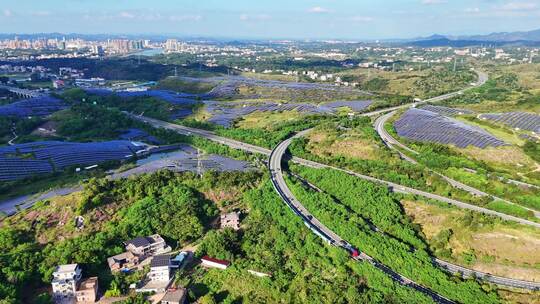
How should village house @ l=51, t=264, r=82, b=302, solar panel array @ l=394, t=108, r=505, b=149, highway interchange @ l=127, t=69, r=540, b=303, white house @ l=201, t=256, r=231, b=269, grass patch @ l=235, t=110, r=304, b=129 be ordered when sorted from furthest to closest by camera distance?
grass patch @ l=235, t=110, r=304, b=129
solar panel array @ l=394, t=108, r=505, b=149
white house @ l=201, t=256, r=231, b=269
highway interchange @ l=127, t=69, r=540, b=303
village house @ l=51, t=264, r=82, b=302

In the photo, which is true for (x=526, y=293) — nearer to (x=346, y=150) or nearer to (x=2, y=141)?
(x=346, y=150)

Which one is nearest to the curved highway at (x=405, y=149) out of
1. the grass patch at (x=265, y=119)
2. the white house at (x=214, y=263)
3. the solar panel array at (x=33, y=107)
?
the grass patch at (x=265, y=119)

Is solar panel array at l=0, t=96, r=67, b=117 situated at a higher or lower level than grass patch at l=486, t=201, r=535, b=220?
higher

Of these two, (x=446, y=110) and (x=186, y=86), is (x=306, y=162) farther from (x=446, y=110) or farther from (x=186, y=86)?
(x=186, y=86)

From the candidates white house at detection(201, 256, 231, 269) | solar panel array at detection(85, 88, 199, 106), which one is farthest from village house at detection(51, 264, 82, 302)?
solar panel array at detection(85, 88, 199, 106)

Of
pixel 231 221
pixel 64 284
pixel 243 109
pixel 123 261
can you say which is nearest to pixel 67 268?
pixel 64 284

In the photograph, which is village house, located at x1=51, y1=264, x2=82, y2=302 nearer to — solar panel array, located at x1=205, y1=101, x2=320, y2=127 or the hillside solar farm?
the hillside solar farm

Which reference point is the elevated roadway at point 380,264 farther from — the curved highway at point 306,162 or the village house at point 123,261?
the village house at point 123,261
